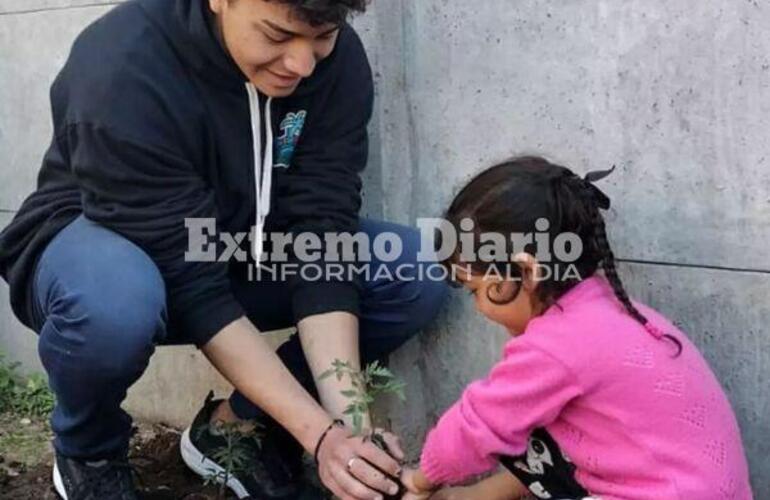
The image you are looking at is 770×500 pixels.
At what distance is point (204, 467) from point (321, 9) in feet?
3.74

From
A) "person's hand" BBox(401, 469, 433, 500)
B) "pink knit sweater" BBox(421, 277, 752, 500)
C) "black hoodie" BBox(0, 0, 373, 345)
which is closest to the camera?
"pink knit sweater" BBox(421, 277, 752, 500)

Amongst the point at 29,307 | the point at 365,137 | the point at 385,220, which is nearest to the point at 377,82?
the point at 365,137

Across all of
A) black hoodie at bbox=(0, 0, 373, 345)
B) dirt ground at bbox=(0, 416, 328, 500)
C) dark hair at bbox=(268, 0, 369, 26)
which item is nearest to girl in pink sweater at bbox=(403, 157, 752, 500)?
dark hair at bbox=(268, 0, 369, 26)

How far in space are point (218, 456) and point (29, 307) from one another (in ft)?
1.67

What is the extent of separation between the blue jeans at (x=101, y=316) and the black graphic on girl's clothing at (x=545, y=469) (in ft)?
1.87

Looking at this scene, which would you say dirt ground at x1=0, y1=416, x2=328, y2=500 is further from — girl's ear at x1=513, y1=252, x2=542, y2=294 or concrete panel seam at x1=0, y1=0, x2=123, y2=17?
concrete panel seam at x1=0, y1=0, x2=123, y2=17

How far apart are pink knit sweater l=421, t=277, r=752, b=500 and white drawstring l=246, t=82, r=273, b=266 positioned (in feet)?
2.33

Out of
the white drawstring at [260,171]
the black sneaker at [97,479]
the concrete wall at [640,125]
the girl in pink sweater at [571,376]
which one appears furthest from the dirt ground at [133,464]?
the girl in pink sweater at [571,376]

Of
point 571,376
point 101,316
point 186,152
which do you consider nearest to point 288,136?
point 186,152

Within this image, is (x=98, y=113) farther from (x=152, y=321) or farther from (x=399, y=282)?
(x=399, y=282)

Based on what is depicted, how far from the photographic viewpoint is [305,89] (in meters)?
2.43

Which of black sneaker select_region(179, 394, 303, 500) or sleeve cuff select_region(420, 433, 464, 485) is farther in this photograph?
black sneaker select_region(179, 394, 303, 500)

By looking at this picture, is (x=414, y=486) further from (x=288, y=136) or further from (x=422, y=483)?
(x=288, y=136)

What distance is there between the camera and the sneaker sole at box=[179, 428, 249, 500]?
253cm
